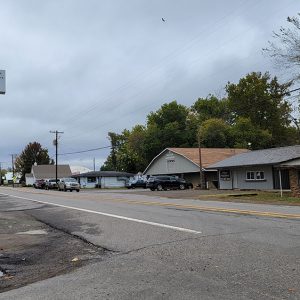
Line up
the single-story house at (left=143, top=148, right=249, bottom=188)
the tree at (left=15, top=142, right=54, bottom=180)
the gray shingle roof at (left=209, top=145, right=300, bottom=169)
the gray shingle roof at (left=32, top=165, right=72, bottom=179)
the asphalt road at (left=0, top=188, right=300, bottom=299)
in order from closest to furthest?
the asphalt road at (left=0, top=188, right=300, bottom=299)
the gray shingle roof at (left=209, top=145, right=300, bottom=169)
the single-story house at (left=143, top=148, right=249, bottom=188)
the gray shingle roof at (left=32, top=165, right=72, bottom=179)
the tree at (left=15, top=142, right=54, bottom=180)

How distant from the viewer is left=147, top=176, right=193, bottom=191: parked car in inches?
2140

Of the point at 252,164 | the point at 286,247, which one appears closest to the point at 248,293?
the point at 286,247

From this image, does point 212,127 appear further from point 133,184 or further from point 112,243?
point 112,243

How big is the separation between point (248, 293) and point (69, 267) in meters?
3.81

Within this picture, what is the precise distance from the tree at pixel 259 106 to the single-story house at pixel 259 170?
3161 cm

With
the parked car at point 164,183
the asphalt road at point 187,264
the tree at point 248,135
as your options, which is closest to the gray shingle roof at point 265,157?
the parked car at point 164,183

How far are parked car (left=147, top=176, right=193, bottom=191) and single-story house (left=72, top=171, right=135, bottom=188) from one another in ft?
89.3

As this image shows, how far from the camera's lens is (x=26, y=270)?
29.6 feet

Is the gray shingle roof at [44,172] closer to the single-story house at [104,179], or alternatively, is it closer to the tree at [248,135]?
the single-story house at [104,179]

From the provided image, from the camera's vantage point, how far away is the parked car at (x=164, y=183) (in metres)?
54.3

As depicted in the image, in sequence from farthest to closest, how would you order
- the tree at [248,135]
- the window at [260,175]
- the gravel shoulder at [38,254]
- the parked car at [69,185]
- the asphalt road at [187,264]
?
the tree at [248,135]
the parked car at [69,185]
the window at [260,175]
the gravel shoulder at [38,254]
the asphalt road at [187,264]

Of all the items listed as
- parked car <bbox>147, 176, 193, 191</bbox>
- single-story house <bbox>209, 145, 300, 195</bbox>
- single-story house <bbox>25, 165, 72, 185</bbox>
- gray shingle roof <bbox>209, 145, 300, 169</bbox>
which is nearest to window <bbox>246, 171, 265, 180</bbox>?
single-story house <bbox>209, 145, 300, 195</bbox>

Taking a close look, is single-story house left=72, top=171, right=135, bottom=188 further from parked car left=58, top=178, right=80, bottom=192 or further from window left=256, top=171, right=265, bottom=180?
window left=256, top=171, right=265, bottom=180

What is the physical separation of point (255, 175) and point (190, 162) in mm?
17139
